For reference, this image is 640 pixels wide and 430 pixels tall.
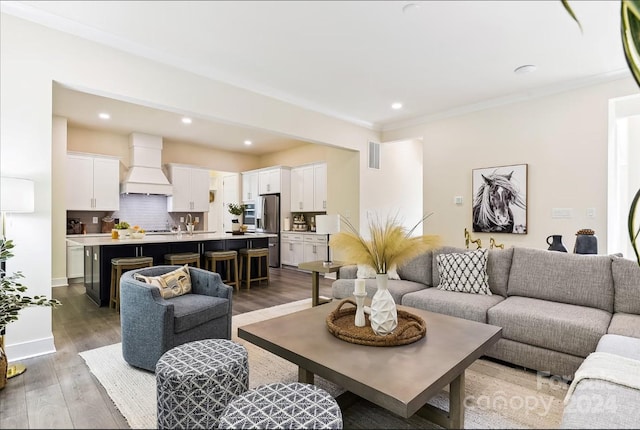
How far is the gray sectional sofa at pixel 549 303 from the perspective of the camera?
7.36ft

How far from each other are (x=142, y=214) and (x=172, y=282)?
503 centimetres

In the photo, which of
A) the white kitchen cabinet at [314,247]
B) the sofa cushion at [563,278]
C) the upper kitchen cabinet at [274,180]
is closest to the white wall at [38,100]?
the sofa cushion at [563,278]

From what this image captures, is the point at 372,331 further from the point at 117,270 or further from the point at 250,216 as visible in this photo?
the point at 250,216

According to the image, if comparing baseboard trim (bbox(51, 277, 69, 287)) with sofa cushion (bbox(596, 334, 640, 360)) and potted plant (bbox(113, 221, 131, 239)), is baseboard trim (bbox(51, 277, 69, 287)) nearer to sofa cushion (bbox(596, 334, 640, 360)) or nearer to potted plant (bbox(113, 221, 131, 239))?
potted plant (bbox(113, 221, 131, 239))

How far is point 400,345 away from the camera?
168cm

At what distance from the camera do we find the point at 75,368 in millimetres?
1839

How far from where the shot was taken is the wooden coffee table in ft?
3.90

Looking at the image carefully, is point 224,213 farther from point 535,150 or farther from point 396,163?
point 535,150

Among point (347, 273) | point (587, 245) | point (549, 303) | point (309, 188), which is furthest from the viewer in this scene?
point (309, 188)

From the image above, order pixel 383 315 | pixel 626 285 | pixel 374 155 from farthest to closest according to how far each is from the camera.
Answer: pixel 374 155 < pixel 626 285 < pixel 383 315

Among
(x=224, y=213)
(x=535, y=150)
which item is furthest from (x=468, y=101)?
(x=224, y=213)

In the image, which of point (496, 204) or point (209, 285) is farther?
point (496, 204)

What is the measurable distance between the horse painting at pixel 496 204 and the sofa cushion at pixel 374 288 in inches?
69.5

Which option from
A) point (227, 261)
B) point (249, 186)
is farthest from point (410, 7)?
point (249, 186)
